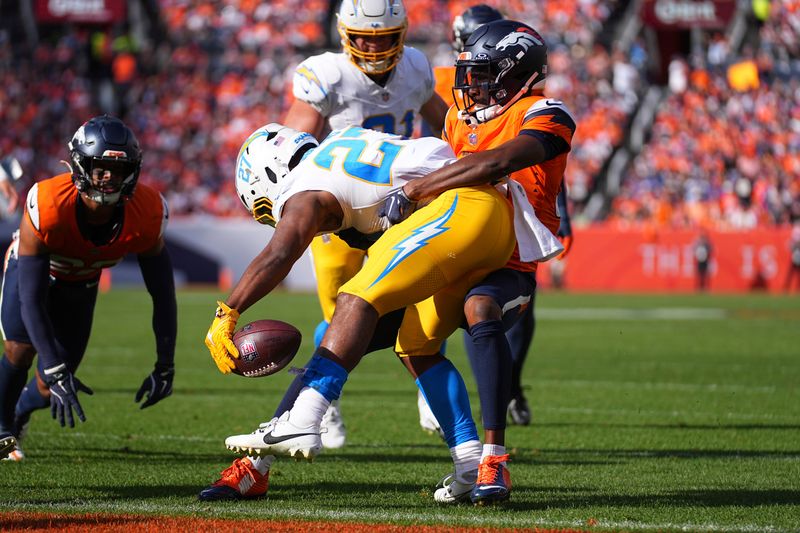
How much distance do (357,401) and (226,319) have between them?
4104 mm

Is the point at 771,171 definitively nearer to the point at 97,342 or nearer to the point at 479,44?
the point at 97,342

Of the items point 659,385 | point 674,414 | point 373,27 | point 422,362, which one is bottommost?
point 659,385

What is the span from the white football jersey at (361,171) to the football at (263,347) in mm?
427

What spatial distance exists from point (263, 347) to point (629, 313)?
1309 centimetres

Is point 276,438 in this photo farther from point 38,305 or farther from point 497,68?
point 497,68

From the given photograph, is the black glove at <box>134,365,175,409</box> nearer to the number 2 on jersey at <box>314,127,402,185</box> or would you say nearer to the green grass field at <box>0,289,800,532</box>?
the green grass field at <box>0,289,800,532</box>

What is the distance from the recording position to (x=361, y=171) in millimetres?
4230

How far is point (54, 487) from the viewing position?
15.6ft

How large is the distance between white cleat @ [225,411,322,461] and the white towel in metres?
1.05

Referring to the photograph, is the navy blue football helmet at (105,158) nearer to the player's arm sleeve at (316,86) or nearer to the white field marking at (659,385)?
the player's arm sleeve at (316,86)

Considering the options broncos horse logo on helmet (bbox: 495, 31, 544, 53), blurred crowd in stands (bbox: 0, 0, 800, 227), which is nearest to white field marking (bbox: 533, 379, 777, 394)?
broncos horse logo on helmet (bbox: 495, 31, 544, 53)

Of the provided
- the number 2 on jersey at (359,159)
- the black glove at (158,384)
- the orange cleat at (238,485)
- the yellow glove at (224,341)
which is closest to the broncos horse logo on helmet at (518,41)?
the number 2 on jersey at (359,159)

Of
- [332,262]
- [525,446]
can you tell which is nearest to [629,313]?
[525,446]

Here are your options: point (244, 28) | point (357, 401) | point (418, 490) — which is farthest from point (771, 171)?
point (418, 490)
